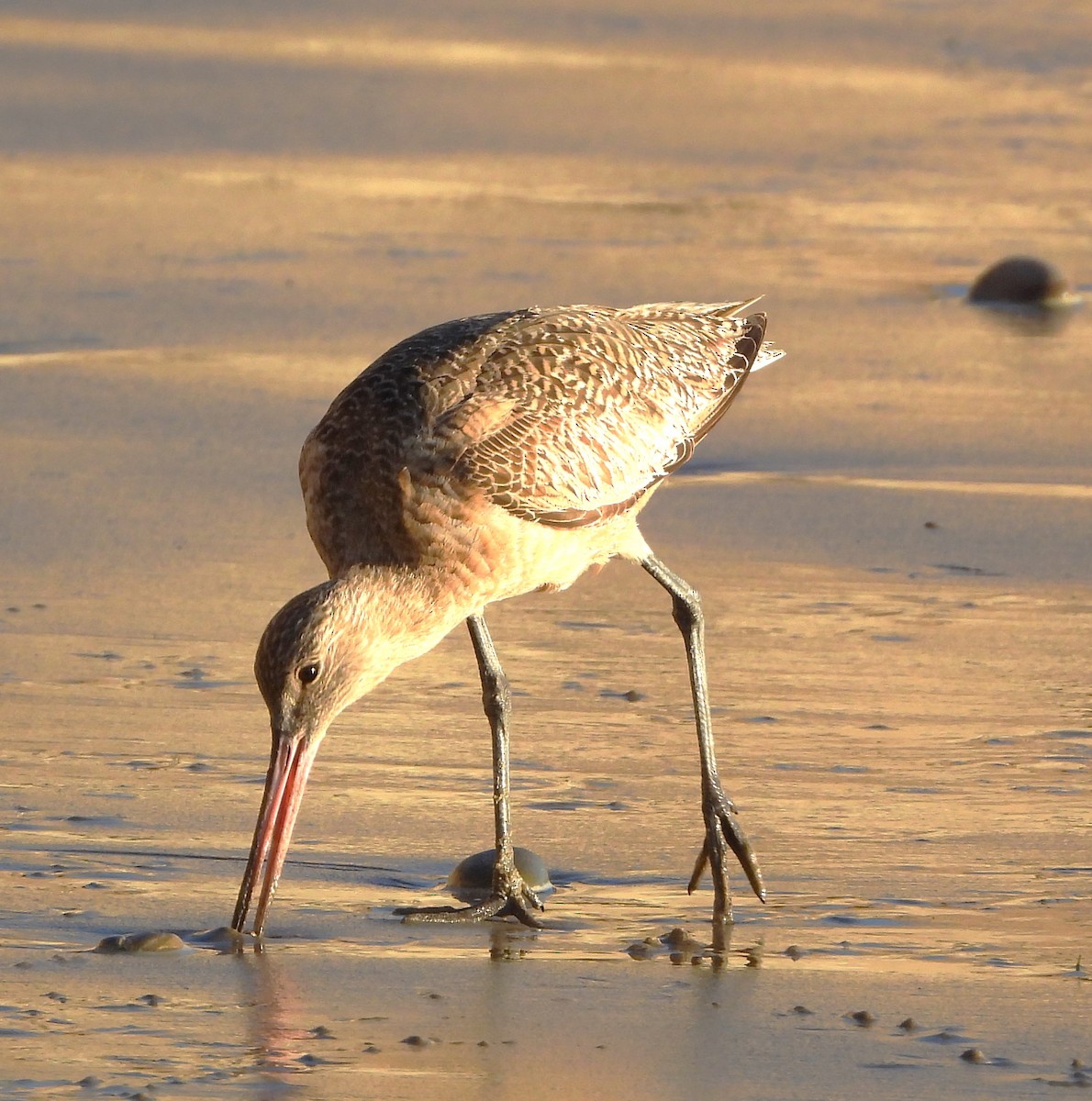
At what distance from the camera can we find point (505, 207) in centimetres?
1266

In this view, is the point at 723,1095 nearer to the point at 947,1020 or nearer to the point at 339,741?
the point at 947,1020

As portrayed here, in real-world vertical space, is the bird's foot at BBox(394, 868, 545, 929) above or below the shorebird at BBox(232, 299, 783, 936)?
below

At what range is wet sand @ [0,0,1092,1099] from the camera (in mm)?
4645

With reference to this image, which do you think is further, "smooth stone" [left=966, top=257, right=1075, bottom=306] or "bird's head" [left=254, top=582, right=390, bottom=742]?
"smooth stone" [left=966, top=257, right=1075, bottom=306]

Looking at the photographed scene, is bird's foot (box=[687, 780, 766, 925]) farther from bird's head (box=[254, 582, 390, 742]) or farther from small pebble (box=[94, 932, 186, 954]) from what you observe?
small pebble (box=[94, 932, 186, 954])

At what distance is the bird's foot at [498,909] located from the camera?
5.23 metres

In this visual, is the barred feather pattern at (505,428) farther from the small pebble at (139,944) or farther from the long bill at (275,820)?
the small pebble at (139,944)

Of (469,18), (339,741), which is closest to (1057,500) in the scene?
(339,741)

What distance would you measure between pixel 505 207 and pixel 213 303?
2.31 m

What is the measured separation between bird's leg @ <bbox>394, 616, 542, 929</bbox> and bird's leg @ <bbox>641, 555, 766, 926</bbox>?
14.4 inches

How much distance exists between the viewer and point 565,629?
711cm

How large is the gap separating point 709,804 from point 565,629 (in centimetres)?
163

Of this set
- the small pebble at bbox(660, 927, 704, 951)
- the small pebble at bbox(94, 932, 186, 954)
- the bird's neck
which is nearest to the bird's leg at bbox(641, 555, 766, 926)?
the small pebble at bbox(660, 927, 704, 951)

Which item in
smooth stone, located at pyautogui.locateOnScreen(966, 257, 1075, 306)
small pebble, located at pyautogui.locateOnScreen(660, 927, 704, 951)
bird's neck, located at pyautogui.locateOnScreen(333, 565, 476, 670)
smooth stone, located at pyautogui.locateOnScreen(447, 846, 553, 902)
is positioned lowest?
small pebble, located at pyautogui.locateOnScreen(660, 927, 704, 951)
